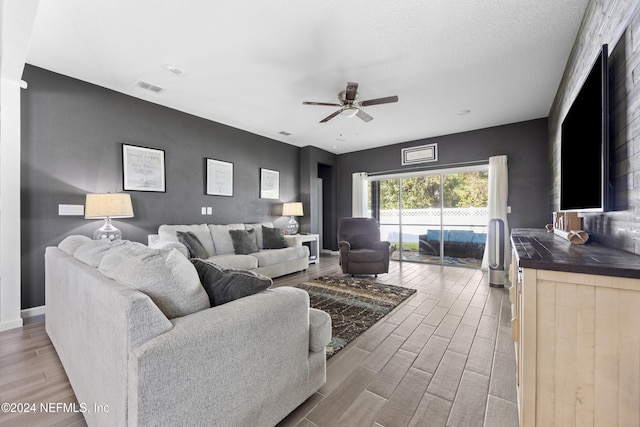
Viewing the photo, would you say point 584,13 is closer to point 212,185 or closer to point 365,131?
point 365,131

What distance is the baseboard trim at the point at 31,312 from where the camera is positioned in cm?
267

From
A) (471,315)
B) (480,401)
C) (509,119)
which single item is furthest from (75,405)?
(509,119)

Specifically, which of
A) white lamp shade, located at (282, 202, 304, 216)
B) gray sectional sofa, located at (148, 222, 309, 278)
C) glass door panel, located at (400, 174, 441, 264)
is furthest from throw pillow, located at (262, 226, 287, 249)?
glass door panel, located at (400, 174, 441, 264)

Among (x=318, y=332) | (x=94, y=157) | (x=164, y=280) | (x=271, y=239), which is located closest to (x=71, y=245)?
(x=164, y=280)

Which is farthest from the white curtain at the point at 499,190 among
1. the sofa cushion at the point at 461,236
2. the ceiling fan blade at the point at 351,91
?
the ceiling fan blade at the point at 351,91

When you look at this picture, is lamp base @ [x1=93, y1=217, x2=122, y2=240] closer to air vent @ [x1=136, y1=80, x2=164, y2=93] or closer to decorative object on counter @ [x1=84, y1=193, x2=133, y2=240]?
decorative object on counter @ [x1=84, y1=193, x2=133, y2=240]

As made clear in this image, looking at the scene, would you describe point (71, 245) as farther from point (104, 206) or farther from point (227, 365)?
point (227, 365)

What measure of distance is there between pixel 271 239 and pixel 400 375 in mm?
3212

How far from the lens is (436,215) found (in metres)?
5.41

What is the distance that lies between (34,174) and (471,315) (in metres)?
4.88

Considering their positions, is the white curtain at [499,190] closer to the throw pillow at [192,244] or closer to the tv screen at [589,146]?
the tv screen at [589,146]

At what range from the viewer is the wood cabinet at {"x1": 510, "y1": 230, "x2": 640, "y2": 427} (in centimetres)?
91

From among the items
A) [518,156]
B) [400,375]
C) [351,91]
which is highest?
[351,91]

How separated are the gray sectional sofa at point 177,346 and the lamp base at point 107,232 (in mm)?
1785
